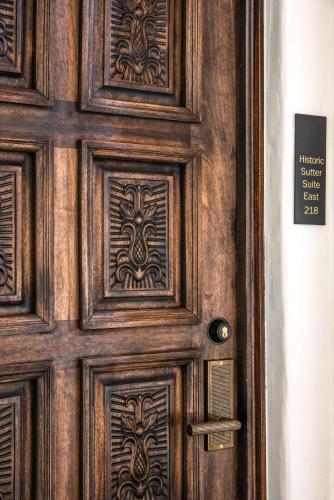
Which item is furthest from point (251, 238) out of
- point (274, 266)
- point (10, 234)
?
point (10, 234)

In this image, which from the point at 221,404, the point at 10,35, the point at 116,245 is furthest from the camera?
the point at 221,404

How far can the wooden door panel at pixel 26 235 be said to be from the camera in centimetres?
120

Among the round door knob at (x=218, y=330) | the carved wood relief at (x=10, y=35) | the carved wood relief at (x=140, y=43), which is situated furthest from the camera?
the round door knob at (x=218, y=330)

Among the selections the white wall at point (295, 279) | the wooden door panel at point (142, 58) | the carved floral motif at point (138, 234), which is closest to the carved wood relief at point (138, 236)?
the carved floral motif at point (138, 234)

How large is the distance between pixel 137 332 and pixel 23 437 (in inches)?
12.6

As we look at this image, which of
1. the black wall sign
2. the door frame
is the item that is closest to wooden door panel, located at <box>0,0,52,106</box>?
the door frame

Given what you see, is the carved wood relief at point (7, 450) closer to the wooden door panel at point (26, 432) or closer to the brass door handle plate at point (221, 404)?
the wooden door panel at point (26, 432)

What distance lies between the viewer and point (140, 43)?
1324 millimetres

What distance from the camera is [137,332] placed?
4.34ft

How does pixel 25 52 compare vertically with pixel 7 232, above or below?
above

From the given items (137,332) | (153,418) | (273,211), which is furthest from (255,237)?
(153,418)

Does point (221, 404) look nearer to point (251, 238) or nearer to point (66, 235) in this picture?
point (251, 238)

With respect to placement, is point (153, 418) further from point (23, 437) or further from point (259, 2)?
point (259, 2)

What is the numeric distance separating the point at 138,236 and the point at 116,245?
57 mm
